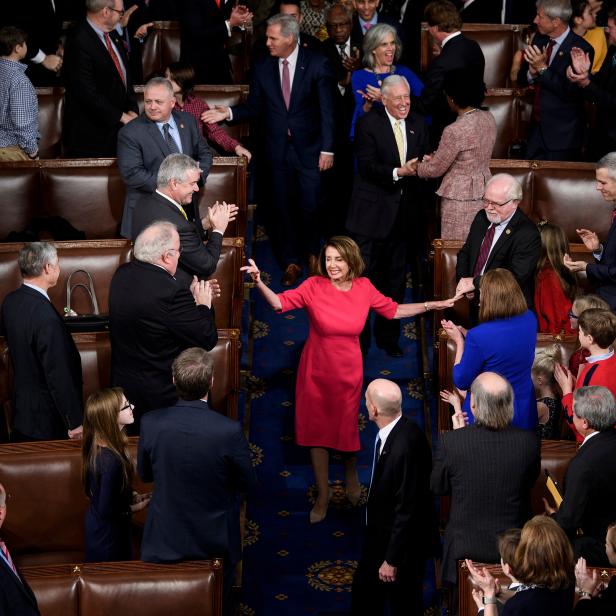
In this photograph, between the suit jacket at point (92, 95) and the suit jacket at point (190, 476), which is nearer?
the suit jacket at point (190, 476)

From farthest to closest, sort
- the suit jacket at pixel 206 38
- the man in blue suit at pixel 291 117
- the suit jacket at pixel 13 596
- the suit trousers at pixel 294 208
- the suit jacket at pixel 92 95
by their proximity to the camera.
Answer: the suit jacket at pixel 206 38 < the suit trousers at pixel 294 208 < the man in blue suit at pixel 291 117 < the suit jacket at pixel 92 95 < the suit jacket at pixel 13 596

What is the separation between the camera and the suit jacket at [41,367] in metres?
4.43

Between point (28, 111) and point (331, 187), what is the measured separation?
2312 millimetres

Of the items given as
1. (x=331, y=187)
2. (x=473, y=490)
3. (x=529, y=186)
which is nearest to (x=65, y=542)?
(x=473, y=490)

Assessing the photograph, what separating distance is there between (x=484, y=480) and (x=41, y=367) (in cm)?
201

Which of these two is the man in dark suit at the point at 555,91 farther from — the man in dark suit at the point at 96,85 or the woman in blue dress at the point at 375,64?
A: the man in dark suit at the point at 96,85

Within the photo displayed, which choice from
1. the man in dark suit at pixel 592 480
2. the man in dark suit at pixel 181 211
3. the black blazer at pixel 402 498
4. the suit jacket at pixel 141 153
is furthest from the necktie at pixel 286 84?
the man in dark suit at pixel 592 480

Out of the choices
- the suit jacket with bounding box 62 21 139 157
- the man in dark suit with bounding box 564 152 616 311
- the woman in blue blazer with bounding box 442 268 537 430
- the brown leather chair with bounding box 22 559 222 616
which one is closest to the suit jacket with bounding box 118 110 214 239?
the suit jacket with bounding box 62 21 139 157

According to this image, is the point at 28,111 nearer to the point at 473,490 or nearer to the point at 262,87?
the point at 262,87

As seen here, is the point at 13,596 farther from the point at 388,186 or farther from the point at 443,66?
the point at 443,66

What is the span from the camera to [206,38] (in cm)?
757

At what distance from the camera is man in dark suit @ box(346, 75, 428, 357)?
6000 mm

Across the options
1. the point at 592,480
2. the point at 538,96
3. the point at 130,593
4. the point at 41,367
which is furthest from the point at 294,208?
the point at 130,593

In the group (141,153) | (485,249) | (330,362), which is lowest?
(330,362)
